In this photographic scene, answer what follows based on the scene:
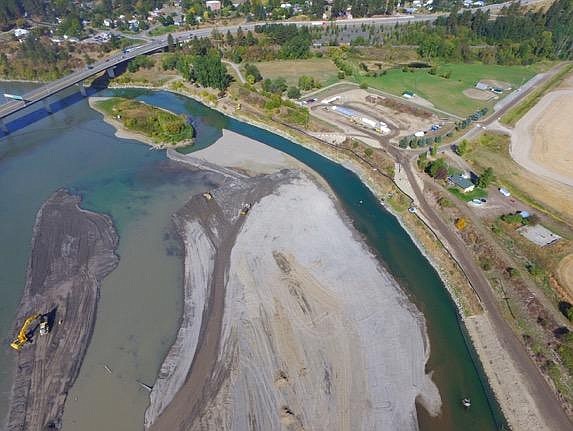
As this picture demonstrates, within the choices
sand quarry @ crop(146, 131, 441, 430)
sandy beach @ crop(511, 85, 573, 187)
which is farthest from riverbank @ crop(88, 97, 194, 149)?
sandy beach @ crop(511, 85, 573, 187)

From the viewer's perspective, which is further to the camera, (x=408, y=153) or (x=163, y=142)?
(x=163, y=142)

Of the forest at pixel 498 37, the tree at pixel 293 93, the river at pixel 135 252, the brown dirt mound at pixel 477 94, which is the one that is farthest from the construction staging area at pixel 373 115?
the forest at pixel 498 37

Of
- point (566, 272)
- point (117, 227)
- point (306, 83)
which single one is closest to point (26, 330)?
point (117, 227)

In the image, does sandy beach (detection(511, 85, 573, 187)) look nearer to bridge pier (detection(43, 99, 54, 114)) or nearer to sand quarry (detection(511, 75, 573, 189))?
sand quarry (detection(511, 75, 573, 189))

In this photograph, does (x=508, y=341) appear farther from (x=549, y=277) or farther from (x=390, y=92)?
(x=390, y=92)

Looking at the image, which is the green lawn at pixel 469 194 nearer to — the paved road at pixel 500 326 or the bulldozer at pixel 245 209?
the paved road at pixel 500 326

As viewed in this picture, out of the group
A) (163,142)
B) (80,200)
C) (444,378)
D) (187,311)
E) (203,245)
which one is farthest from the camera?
(163,142)

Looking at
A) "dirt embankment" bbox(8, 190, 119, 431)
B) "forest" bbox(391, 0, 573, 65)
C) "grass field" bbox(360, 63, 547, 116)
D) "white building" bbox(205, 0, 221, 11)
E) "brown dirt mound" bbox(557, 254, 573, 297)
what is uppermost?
"white building" bbox(205, 0, 221, 11)

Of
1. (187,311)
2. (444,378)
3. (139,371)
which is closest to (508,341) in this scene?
(444,378)

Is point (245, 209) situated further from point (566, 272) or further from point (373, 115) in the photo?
point (566, 272)
